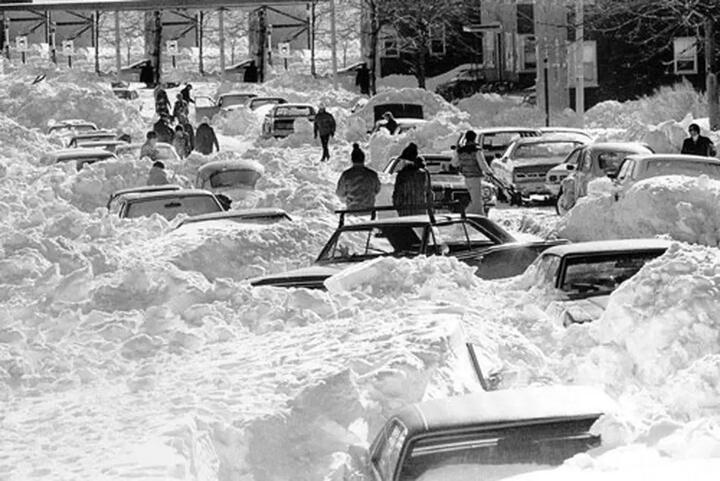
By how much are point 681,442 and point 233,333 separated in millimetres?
5291

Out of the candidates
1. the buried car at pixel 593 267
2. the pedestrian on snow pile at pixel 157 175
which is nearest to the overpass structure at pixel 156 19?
the pedestrian on snow pile at pixel 157 175

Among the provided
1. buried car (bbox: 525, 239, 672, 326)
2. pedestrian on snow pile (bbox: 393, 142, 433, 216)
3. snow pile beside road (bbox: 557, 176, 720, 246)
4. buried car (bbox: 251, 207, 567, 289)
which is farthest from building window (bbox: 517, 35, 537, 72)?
buried car (bbox: 525, 239, 672, 326)

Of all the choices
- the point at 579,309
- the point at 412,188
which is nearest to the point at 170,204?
the point at 412,188

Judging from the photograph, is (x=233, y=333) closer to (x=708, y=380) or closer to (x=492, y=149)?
(x=708, y=380)

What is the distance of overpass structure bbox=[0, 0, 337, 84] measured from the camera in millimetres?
66188

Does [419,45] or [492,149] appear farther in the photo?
[419,45]

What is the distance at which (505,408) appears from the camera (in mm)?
7363

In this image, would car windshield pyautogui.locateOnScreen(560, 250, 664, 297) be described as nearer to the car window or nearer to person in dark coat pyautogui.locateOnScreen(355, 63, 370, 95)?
the car window

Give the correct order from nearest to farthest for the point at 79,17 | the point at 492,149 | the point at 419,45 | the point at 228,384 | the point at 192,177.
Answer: the point at 228,384 < the point at 192,177 < the point at 492,149 < the point at 419,45 < the point at 79,17

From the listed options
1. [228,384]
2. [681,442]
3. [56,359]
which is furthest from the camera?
[56,359]

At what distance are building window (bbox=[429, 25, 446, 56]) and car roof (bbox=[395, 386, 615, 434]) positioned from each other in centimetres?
6224

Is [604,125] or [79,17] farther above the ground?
[79,17]

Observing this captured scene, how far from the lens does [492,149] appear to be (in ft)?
113

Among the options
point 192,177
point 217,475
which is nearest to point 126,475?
point 217,475
